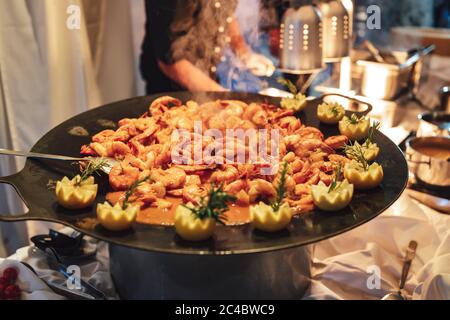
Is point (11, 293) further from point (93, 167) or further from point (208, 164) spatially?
point (208, 164)

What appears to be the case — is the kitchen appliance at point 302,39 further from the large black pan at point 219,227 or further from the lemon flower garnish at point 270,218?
Answer: the lemon flower garnish at point 270,218

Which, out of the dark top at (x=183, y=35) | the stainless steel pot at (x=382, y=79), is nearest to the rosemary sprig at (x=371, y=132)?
the stainless steel pot at (x=382, y=79)

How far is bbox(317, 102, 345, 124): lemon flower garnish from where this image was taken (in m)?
2.49

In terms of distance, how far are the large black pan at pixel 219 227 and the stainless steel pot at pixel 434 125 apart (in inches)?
26.8

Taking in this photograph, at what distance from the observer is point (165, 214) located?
180cm

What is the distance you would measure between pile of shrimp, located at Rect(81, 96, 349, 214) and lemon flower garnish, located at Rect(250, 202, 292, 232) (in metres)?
0.19

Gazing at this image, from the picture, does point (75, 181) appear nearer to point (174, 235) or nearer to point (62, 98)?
point (174, 235)

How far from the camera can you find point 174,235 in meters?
1.55

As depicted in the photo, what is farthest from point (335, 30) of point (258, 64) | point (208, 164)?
point (208, 164)

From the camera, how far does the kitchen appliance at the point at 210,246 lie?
1.50 m

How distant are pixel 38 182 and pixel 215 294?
0.84 metres

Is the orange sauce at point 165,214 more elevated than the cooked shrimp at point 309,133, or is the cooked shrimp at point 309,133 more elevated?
the cooked shrimp at point 309,133

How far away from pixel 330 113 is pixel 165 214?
3.84 feet

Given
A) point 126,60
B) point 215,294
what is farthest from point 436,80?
point 215,294
